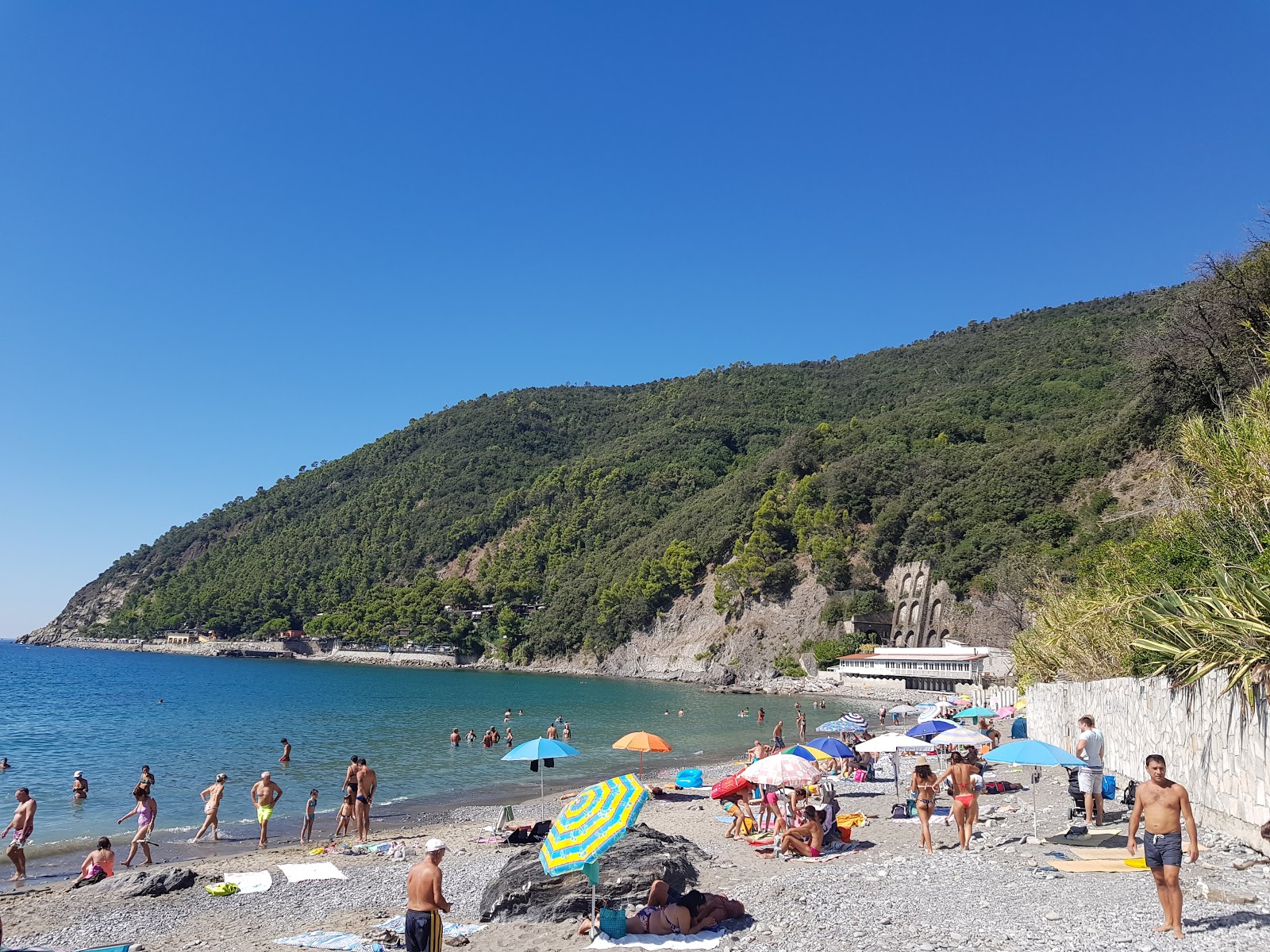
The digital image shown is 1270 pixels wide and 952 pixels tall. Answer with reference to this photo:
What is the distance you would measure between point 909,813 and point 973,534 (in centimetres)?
6725

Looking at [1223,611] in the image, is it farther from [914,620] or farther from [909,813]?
[914,620]

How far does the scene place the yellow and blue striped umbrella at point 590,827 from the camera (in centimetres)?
856

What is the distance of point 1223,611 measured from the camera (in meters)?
9.72

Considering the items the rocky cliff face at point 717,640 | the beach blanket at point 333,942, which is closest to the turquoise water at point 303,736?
the rocky cliff face at point 717,640

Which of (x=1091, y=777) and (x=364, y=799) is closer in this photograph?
(x=1091, y=777)

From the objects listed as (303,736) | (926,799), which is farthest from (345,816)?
(303,736)

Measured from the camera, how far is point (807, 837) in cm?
1329

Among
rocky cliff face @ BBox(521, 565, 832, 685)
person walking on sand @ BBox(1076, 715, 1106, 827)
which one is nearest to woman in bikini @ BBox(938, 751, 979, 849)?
person walking on sand @ BBox(1076, 715, 1106, 827)

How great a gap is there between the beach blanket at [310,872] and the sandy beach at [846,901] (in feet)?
0.57

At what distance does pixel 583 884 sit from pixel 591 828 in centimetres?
191

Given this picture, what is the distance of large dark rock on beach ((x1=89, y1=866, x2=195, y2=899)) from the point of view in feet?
41.3

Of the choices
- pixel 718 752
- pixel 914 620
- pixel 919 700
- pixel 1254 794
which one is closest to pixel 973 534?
pixel 914 620

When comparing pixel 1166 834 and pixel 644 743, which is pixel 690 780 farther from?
pixel 1166 834

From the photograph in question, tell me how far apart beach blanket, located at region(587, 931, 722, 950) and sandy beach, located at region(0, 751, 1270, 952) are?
175 mm
